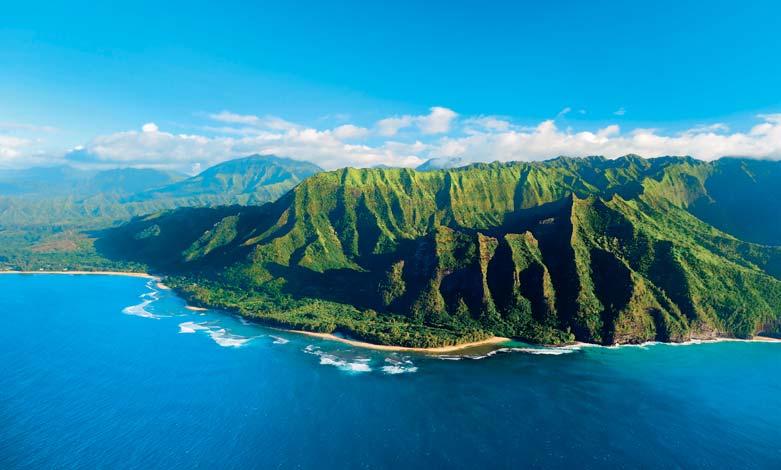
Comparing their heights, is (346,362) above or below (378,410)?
below

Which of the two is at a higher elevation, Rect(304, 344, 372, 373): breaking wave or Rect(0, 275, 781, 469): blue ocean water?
Rect(0, 275, 781, 469): blue ocean water

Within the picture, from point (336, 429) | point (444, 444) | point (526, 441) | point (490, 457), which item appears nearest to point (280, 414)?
point (336, 429)

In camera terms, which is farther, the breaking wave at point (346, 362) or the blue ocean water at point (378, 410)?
the breaking wave at point (346, 362)

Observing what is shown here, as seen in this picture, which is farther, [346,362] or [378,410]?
[346,362]

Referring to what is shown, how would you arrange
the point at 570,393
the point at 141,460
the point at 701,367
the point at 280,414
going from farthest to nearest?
the point at 701,367 < the point at 570,393 < the point at 280,414 < the point at 141,460

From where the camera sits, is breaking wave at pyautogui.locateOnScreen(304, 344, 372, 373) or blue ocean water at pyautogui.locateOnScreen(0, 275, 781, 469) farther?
breaking wave at pyautogui.locateOnScreen(304, 344, 372, 373)

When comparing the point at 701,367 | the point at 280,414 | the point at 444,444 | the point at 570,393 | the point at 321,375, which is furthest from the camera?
the point at 701,367

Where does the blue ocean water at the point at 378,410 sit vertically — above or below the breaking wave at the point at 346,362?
above

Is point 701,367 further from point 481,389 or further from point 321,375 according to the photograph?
point 321,375
